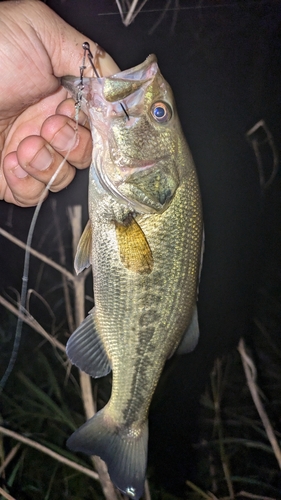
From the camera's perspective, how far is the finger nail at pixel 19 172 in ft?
3.21

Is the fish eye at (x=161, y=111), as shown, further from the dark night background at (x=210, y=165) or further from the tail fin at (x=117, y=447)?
the tail fin at (x=117, y=447)

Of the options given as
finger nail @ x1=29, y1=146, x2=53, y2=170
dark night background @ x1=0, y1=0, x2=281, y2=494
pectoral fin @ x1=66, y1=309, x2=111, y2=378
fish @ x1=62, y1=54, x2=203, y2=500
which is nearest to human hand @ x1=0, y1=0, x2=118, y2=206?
finger nail @ x1=29, y1=146, x2=53, y2=170

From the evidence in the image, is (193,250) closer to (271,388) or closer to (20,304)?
(20,304)

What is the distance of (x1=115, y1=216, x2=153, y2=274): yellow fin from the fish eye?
0.77 feet

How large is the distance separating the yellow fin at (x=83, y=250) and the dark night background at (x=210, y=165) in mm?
489

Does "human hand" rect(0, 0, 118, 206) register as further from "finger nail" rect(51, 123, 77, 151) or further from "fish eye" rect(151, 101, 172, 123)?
"fish eye" rect(151, 101, 172, 123)

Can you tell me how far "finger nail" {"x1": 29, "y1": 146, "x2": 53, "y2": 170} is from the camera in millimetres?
872

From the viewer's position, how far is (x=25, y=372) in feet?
4.39

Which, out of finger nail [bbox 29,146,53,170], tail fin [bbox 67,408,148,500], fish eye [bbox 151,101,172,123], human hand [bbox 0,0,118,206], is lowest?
tail fin [bbox 67,408,148,500]

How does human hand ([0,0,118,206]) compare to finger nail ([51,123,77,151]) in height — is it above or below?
above

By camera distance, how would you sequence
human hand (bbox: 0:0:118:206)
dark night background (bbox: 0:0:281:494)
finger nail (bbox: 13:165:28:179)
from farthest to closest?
dark night background (bbox: 0:0:281:494) < finger nail (bbox: 13:165:28:179) < human hand (bbox: 0:0:118:206)

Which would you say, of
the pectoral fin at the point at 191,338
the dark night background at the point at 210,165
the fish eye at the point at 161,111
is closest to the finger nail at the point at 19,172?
the dark night background at the point at 210,165

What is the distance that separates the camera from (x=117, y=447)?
2.87ft

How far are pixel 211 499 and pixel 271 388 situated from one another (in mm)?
552
